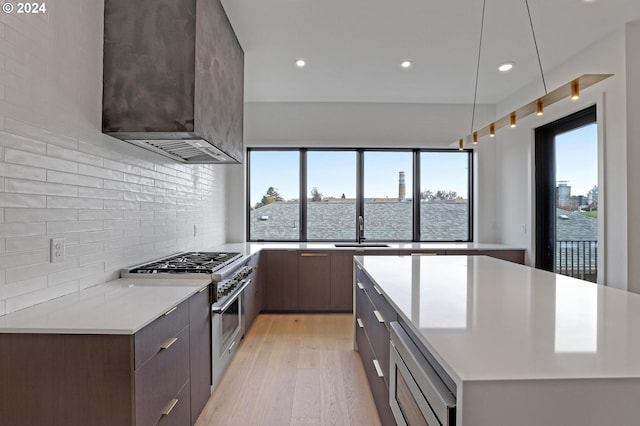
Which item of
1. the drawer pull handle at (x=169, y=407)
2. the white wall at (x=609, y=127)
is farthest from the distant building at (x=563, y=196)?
the drawer pull handle at (x=169, y=407)

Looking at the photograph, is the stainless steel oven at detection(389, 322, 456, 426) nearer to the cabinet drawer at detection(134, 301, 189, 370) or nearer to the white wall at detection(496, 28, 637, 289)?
the cabinet drawer at detection(134, 301, 189, 370)

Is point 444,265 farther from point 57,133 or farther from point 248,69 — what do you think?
point 248,69

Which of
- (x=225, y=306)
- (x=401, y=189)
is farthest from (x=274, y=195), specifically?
(x=225, y=306)

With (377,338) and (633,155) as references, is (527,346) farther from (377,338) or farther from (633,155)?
(633,155)

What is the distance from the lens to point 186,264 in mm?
2643

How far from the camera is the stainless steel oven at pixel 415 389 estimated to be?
0.95 meters

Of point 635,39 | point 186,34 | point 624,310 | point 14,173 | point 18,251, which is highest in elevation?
point 635,39

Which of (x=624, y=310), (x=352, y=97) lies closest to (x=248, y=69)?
(x=352, y=97)

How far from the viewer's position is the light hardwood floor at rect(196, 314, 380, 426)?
2.25 m

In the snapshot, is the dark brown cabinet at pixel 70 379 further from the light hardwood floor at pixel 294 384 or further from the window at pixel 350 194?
the window at pixel 350 194

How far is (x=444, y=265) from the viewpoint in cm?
264

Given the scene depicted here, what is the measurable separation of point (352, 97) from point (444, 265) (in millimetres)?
2856

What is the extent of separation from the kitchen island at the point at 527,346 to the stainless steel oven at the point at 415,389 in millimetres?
29

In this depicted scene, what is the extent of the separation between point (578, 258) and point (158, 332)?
3.95m
